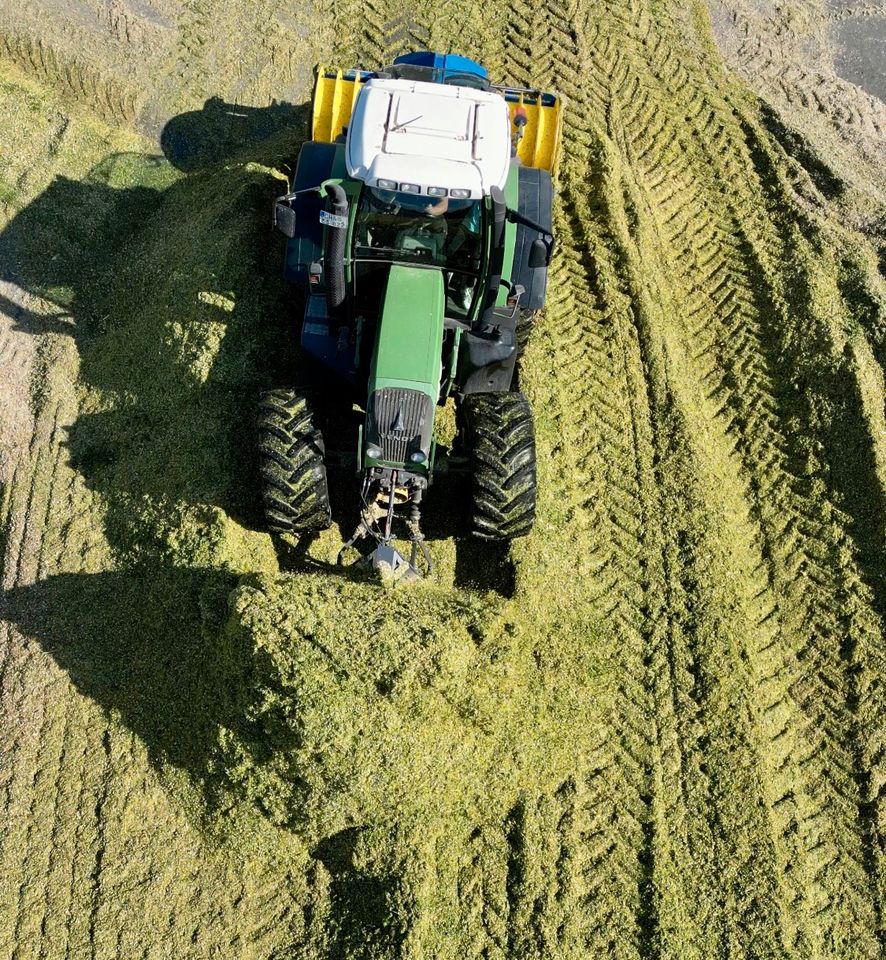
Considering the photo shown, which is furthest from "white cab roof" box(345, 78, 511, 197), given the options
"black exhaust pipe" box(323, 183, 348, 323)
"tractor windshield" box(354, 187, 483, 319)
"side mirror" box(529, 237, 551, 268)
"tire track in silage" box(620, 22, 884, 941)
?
"tire track in silage" box(620, 22, 884, 941)

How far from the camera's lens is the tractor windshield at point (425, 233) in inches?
222

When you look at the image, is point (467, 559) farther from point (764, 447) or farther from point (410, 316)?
point (764, 447)

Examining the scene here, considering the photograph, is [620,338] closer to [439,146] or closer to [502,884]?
[439,146]

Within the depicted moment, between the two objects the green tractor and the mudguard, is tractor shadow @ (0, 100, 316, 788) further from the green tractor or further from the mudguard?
the mudguard

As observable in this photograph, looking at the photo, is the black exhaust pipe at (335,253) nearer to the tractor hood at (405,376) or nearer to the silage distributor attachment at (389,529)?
the tractor hood at (405,376)

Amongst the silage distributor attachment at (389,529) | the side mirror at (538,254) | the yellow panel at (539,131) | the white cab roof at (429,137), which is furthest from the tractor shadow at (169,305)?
the side mirror at (538,254)

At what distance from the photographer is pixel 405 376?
5.42 metres

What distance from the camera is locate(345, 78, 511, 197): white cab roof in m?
5.51

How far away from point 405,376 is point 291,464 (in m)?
0.96

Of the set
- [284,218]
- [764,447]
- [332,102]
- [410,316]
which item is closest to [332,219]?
[284,218]

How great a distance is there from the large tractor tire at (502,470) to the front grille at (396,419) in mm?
491

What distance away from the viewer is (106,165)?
788 cm

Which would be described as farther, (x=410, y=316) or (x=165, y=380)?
(x=165, y=380)

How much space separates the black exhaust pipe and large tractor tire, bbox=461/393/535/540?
1.24m
